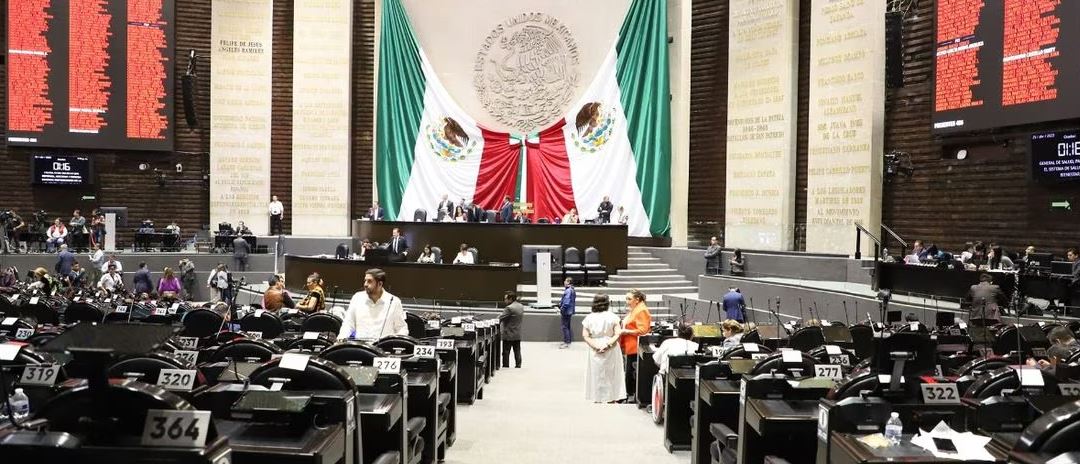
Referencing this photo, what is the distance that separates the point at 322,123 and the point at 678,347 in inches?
697

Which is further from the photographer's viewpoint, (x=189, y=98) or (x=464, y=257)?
(x=189, y=98)

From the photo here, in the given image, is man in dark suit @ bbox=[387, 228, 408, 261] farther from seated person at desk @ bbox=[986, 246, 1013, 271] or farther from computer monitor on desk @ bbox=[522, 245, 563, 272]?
seated person at desk @ bbox=[986, 246, 1013, 271]

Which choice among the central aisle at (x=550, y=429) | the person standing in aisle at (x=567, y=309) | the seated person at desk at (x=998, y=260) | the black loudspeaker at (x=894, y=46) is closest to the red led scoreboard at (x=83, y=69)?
the person standing in aisle at (x=567, y=309)

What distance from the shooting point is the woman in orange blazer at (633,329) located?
1013 centimetres

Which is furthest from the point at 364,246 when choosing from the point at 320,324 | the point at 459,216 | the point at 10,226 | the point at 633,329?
the point at 320,324

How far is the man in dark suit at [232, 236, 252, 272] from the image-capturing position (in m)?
21.5

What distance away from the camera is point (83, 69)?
22.3 metres

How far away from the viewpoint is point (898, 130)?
18.4m

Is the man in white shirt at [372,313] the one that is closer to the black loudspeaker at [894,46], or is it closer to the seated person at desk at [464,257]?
the seated person at desk at [464,257]

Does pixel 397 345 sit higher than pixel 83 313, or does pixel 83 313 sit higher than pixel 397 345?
pixel 397 345

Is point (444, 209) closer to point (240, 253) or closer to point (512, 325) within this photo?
point (240, 253)

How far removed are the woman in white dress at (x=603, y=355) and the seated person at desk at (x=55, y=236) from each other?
16.5 metres

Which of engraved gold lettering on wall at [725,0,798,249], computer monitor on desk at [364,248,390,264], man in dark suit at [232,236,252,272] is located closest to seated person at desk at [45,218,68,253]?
man in dark suit at [232,236,252,272]

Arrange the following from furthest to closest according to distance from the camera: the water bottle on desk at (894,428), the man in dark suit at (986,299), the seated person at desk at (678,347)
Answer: the man in dark suit at (986,299) < the seated person at desk at (678,347) < the water bottle on desk at (894,428)
